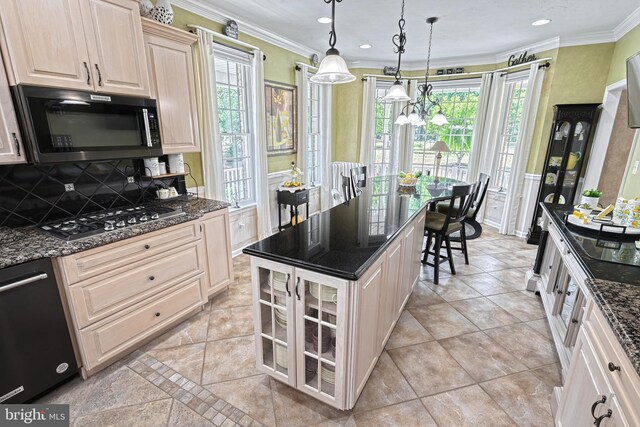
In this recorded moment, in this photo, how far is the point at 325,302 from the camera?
4.96 ft

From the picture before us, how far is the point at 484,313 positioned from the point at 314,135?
3.80 metres

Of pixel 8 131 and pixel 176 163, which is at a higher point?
pixel 8 131

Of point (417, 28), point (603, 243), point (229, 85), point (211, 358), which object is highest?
point (417, 28)

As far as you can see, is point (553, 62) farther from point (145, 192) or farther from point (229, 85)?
point (145, 192)

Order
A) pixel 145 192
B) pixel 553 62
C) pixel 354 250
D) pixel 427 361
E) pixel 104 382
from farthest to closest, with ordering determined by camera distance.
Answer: pixel 553 62
pixel 145 192
pixel 427 361
pixel 104 382
pixel 354 250

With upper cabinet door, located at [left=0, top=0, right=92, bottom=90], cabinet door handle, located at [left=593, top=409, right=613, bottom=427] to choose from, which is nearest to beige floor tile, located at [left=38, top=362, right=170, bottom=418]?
upper cabinet door, located at [left=0, top=0, right=92, bottom=90]

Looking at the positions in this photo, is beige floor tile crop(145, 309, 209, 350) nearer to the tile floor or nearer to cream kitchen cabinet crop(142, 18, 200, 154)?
the tile floor

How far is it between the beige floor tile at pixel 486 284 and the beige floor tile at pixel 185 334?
2.67m

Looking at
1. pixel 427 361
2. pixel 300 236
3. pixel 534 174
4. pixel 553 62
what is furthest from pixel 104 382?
pixel 553 62

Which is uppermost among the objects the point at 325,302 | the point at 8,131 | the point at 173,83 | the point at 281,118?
the point at 173,83

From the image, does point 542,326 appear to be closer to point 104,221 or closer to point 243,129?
point 104,221

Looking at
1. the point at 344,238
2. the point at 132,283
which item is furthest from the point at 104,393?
the point at 344,238

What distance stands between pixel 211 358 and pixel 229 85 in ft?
9.73

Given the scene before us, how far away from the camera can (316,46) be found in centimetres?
455
